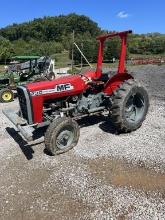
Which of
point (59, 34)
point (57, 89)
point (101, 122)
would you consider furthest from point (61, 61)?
point (59, 34)

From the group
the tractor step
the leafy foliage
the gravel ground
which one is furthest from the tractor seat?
the leafy foliage

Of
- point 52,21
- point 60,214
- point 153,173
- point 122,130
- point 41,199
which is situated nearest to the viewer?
point 60,214

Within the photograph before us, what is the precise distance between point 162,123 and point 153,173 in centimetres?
302

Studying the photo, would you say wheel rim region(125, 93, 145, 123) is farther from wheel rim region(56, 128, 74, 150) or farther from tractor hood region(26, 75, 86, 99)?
wheel rim region(56, 128, 74, 150)

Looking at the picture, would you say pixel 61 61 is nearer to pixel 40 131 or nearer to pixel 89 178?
pixel 40 131

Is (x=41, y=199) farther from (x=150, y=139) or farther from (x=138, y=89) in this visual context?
(x=138, y=89)

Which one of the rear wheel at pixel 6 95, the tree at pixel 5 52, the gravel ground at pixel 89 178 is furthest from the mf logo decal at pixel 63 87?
the tree at pixel 5 52

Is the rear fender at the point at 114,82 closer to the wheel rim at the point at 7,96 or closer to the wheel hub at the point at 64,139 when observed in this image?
the wheel hub at the point at 64,139

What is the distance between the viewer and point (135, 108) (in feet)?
28.9

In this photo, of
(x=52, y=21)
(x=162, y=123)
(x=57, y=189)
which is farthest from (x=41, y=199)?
(x=52, y=21)

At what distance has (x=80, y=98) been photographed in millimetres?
8312

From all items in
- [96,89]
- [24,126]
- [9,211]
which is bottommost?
[9,211]

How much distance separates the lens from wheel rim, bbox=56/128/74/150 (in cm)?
720

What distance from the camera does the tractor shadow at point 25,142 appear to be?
7.42m
